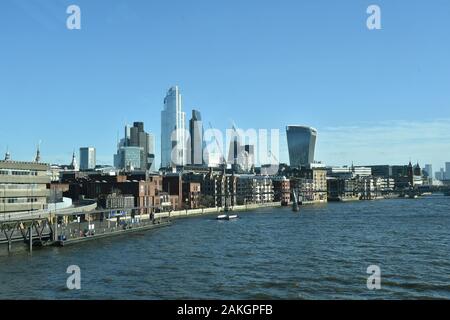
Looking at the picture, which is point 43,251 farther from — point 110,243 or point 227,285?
point 227,285

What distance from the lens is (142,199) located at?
111 meters

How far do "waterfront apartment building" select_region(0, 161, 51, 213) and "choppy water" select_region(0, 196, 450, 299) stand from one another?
19.6m

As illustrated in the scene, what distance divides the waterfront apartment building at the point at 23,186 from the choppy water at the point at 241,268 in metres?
19.6

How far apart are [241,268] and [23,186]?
47.4m

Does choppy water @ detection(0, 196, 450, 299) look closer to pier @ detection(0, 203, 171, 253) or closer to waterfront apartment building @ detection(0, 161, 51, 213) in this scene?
pier @ detection(0, 203, 171, 253)

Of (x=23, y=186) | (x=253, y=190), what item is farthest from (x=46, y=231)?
(x=253, y=190)

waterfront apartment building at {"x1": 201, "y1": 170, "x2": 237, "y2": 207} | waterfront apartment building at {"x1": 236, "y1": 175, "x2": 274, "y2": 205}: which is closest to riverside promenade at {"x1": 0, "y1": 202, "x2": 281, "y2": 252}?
waterfront apartment building at {"x1": 201, "y1": 170, "x2": 237, "y2": 207}

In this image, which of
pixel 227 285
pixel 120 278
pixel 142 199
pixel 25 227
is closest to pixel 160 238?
pixel 25 227

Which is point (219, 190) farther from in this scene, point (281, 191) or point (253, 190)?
point (281, 191)

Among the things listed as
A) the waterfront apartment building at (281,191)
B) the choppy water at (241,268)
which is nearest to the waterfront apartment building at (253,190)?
the waterfront apartment building at (281,191)

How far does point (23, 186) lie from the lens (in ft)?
239

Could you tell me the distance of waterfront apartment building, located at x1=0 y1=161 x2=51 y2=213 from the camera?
69.1 metres

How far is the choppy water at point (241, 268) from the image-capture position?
2775 cm
